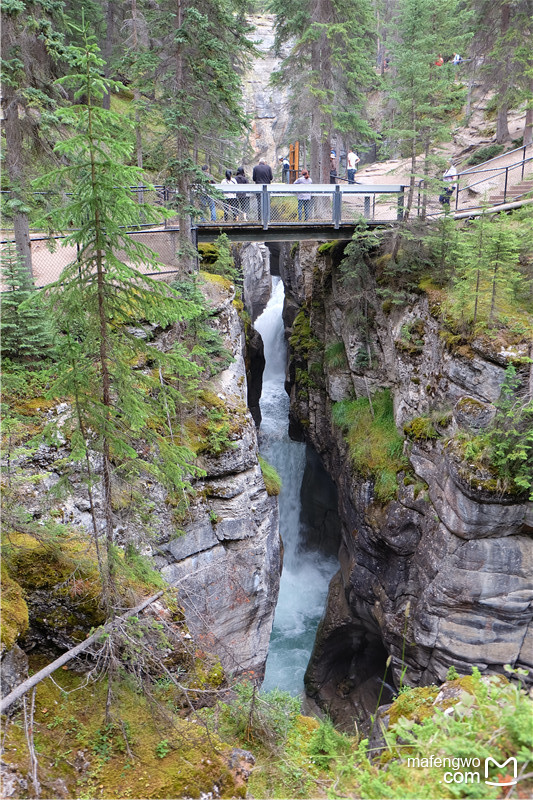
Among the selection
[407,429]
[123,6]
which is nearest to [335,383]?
[407,429]

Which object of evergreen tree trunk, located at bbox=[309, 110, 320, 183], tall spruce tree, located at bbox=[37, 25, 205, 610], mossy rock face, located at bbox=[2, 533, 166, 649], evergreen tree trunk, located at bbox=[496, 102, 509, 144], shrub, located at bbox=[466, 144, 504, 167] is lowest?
mossy rock face, located at bbox=[2, 533, 166, 649]

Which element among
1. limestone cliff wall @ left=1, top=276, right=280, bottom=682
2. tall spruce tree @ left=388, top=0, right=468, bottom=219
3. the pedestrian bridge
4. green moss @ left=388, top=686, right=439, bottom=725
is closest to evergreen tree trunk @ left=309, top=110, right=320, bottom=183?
tall spruce tree @ left=388, top=0, right=468, bottom=219

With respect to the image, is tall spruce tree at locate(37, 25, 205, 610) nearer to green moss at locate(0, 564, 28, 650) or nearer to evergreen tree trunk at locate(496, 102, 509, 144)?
green moss at locate(0, 564, 28, 650)

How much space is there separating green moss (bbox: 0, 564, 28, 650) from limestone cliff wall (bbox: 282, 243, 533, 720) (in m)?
6.26

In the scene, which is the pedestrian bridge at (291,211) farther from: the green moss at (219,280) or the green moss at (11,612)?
the green moss at (11,612)

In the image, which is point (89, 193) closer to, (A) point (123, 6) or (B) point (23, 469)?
(B) point (23, 469)

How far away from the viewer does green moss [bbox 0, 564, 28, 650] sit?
6008mm

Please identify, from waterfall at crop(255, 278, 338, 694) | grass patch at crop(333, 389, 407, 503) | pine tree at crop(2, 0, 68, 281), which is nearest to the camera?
pine tree at crop(2, 0, 68, 281)

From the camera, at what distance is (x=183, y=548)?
11.5 m

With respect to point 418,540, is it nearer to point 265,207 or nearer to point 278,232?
point 278,232

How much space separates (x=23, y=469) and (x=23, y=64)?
26.6 feet

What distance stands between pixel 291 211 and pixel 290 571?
14487mm

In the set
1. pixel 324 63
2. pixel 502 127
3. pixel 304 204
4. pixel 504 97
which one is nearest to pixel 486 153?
pixel 502 127

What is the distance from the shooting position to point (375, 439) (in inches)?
666
